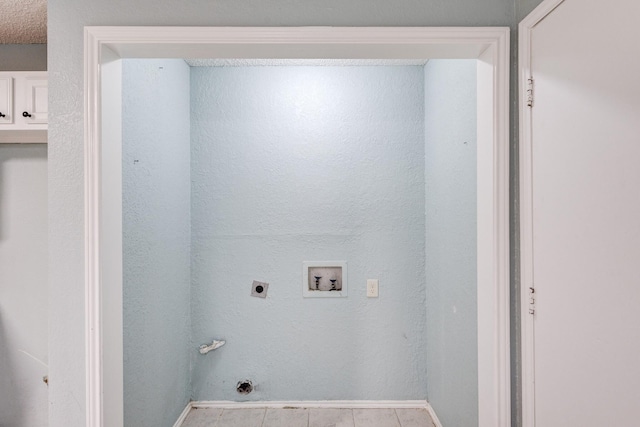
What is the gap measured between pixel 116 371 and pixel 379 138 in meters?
2.06

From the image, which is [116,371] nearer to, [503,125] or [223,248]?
[223,248]

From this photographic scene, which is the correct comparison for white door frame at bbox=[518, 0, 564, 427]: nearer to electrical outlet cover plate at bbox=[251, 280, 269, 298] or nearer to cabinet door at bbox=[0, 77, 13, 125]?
electrical outlet cover plate at bbox=[251, 280, 269, 298]

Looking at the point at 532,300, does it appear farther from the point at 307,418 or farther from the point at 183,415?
the point at 183,415

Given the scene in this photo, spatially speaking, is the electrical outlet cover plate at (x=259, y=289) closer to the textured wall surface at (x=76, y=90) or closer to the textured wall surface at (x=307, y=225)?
the textured wall surface at (x=307, y=225)

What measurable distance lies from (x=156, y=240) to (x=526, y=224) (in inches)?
70.9

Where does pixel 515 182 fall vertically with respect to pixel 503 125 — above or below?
below

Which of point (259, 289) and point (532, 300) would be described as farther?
point (259, 289)

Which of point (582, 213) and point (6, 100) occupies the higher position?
point (6, 100)

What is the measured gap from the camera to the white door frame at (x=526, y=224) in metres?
1.40

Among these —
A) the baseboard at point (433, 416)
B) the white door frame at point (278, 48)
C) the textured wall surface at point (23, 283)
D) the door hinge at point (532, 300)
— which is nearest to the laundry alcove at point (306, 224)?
the baseboard at point (433, 416)

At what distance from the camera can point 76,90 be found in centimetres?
150

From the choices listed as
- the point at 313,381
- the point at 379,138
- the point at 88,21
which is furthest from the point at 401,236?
the point at 88,21

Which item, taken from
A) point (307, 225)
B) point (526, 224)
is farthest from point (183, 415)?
point (526, 224)

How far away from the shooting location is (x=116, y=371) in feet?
5.23
